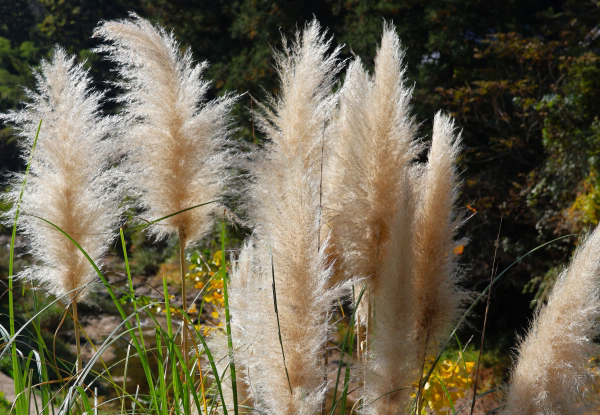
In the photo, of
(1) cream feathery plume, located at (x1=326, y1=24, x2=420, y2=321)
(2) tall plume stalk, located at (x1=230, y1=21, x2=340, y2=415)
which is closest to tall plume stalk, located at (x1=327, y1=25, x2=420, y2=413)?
(1) cream feathery plume, located at (x1=326, y1=24, x2=420, y2=321)

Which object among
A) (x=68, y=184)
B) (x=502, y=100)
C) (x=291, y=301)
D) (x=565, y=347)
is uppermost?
(x=502, y=100)

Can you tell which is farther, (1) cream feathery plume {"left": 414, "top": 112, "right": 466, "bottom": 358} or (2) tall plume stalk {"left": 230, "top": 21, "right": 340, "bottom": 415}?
(1) cream feathery plume {"left": 414, "top": 112, "right": 466, "bottom": 358}

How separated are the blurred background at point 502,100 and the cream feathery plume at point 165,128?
4.19 metres

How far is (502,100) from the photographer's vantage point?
25.4 feet

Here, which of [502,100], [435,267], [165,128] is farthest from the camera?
[502,100]

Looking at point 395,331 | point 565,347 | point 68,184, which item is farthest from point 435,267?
point 68,184

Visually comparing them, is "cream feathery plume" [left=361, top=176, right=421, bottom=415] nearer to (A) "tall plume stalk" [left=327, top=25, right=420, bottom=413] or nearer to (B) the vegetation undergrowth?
(B) the vegetation undergrowth

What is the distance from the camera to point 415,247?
159cm

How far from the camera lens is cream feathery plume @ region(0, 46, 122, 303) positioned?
1897 millimetres

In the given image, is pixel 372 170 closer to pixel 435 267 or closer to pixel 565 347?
pixel 435 267

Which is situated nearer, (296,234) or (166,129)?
(296,234)

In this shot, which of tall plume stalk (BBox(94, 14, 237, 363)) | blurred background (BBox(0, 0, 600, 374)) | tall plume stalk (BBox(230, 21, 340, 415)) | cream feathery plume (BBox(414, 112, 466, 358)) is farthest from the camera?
blurred background (BBox(0, 0, 600, 374))

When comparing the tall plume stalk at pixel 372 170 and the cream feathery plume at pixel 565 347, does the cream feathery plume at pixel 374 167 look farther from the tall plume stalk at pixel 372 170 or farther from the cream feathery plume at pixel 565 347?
the cream feathery plume at pixel 565 347

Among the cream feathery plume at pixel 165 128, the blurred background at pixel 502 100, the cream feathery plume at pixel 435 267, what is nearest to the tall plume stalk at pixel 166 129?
the cream feathery plume at pixel 165 128
